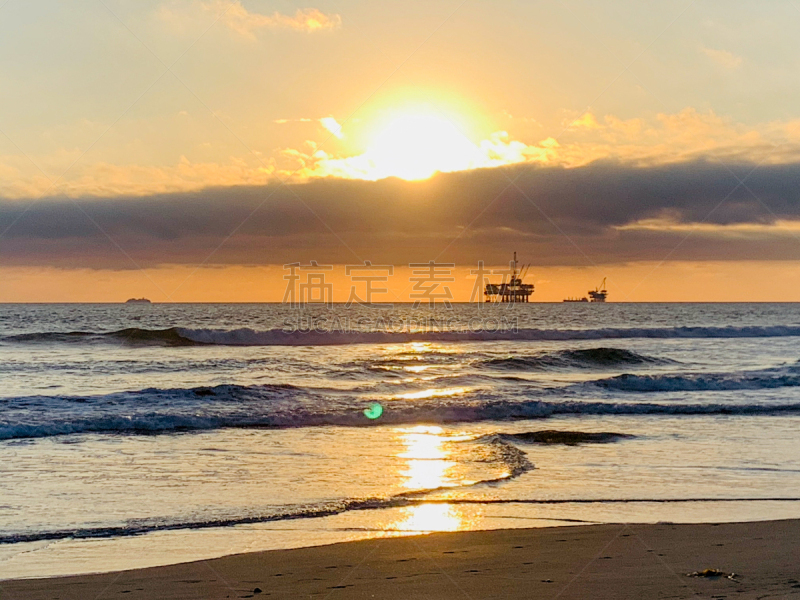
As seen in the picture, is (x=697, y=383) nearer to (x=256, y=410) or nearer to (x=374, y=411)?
(x=374, y=411)

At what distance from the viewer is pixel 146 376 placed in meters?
25.8

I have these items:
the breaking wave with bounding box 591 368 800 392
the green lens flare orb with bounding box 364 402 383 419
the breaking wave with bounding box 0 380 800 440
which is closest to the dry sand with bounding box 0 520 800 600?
the breaking wave with bounding box 0 380 800 440

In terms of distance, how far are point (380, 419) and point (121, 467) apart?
722cm

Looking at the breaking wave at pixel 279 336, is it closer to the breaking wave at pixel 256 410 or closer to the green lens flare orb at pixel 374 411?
the breaking wave at pixel 256 410

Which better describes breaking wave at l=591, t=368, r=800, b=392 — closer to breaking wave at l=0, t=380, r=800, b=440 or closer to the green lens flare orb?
breaking wave at l=0, t=380, r=800, b=440

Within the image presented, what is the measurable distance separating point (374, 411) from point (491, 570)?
472 inches

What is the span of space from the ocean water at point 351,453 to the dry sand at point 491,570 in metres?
0.52

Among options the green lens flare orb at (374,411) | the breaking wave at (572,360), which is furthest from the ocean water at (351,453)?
the breaking wave at (572,360)

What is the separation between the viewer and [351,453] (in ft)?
41.0

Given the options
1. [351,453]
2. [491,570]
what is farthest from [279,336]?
[491,570]

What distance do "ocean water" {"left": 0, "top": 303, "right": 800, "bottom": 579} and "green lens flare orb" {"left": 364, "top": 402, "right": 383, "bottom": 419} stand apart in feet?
0.20

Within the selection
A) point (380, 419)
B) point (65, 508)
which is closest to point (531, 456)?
point (380, 419)

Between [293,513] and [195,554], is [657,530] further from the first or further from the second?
[195,554]

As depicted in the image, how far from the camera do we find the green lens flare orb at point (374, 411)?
17641mm
